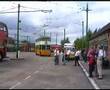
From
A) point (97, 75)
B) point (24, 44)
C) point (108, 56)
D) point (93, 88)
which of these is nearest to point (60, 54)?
point (108, 56)

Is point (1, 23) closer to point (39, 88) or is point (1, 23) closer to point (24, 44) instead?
point (39, 88)

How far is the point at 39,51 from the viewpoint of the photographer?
78.2m

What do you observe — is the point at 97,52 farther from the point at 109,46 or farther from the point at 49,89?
the point at 109,46

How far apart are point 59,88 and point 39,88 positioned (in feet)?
2.92

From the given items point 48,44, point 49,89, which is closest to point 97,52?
point 49,89

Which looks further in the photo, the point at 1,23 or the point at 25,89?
the point at 1,23

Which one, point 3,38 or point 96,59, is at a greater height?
point 3,38

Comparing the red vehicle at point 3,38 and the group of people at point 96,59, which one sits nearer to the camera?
the group of people at point 96,59

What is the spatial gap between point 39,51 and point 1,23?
33343 millimetres

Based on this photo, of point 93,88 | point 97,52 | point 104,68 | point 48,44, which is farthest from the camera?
point 48,44

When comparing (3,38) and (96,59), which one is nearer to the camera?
(96,59)

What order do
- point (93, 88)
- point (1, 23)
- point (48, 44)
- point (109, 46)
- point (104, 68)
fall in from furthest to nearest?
point (48, 44)
point (1, 23)
point (109, 46)
point (104, 68)
point (93, 88)

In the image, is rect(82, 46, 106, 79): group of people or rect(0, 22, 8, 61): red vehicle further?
rect(0, 22, 8, 61): red vehicle

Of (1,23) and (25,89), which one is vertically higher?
(1,23)
